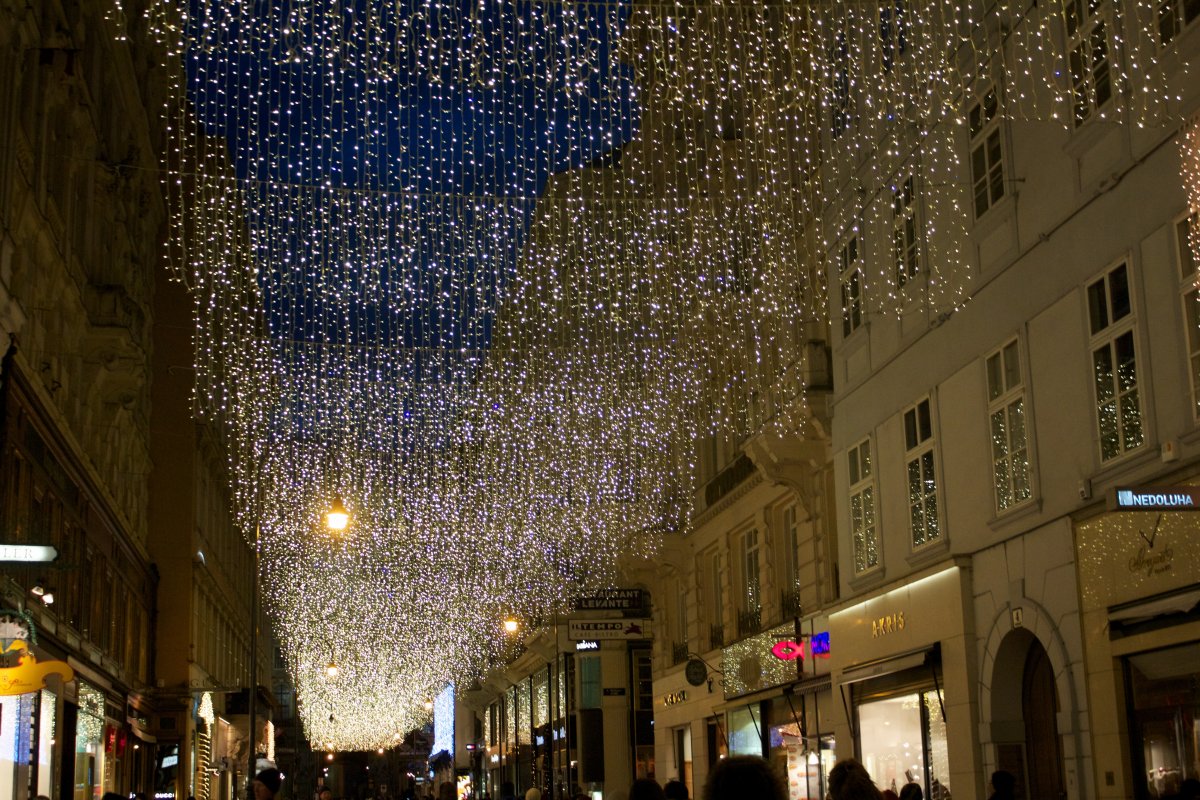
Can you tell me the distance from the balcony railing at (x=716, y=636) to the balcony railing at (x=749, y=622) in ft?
4.75

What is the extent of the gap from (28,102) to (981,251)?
13411mm

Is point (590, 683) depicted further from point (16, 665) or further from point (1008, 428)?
point (16, 665)

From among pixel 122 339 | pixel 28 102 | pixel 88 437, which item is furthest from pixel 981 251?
pixel 88 437

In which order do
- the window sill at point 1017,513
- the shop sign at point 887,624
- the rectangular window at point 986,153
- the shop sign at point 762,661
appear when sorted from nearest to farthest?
1. the window sill at point 1017,513
2. the rectangular window at point 986,153
3. the shop sign at point 887,624
4. the shop sign at point 762,661

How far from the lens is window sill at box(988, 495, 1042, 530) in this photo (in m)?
16.9

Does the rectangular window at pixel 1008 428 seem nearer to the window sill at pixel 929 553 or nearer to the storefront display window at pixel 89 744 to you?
the window sill at pixel 929 553

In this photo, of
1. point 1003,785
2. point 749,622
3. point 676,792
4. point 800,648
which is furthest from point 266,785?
point 749,622

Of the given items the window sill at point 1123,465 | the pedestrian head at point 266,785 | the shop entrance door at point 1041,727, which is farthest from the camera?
the shop entrance door at point 1041,727

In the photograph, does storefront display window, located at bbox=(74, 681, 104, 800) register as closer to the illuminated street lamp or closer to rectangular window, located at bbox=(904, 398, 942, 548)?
the illuminated street lamp

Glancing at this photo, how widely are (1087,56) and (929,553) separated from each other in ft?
24.6

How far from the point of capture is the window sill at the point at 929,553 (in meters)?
19.7

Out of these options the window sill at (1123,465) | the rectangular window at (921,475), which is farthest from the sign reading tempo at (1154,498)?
the rectangular window at (921,475)

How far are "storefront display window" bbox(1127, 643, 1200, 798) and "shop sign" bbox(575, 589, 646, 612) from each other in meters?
25.8

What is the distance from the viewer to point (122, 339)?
87.8ft
